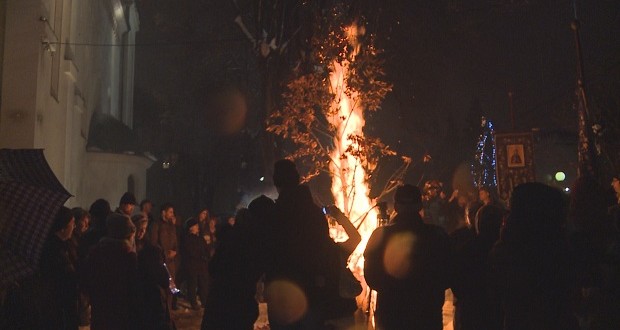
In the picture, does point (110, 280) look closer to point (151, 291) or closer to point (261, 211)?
point (151, 291)

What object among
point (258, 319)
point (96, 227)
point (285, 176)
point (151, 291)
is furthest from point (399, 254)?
point (258, 319)

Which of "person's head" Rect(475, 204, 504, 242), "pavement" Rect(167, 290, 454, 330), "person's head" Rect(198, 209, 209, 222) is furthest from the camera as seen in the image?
"person's head" Rect(198, 209, 209, 222)

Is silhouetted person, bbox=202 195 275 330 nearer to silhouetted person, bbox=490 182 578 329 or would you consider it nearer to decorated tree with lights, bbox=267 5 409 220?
silhouetted person, bbox=490 182 578 329

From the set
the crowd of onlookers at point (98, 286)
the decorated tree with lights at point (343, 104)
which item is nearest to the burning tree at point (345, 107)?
the decorated tree with lights at point (343, 104)

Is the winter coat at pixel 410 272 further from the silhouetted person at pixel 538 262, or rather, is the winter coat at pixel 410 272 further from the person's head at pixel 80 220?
the person's head at pixel 80 220

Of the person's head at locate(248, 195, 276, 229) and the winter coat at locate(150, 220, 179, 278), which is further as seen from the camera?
the winter coat at locate(150, 220, 179, 278)

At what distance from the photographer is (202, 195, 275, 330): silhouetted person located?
4.45 meters

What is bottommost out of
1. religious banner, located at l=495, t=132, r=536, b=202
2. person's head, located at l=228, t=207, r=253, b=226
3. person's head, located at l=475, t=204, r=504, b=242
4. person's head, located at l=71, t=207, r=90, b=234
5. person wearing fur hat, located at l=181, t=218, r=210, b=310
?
person wearing fur hat, located at l=181, t=218, r=210, b=310

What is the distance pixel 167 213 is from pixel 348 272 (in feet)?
22.7

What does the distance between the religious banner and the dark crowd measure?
31.6 feet

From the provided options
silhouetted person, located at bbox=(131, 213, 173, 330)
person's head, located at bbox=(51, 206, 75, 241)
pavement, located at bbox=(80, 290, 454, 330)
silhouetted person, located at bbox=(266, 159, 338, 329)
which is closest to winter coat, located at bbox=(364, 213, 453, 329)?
silhouetted person, located at bbox=(266, 159, 338, 329)

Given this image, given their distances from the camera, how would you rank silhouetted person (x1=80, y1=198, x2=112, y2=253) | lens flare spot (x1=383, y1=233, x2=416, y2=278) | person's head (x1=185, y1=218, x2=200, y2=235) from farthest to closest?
person's head (x1=185, y1=218, x2=200, y2=235)
silhouetted person (x1=80, y1=198, x2=112, y2=253)
lens flare spot (x1=383, y1=233, x2=416, y2=278)

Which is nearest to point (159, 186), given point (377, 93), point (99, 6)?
point (99, 6)

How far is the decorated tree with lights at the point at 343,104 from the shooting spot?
31.0ft
